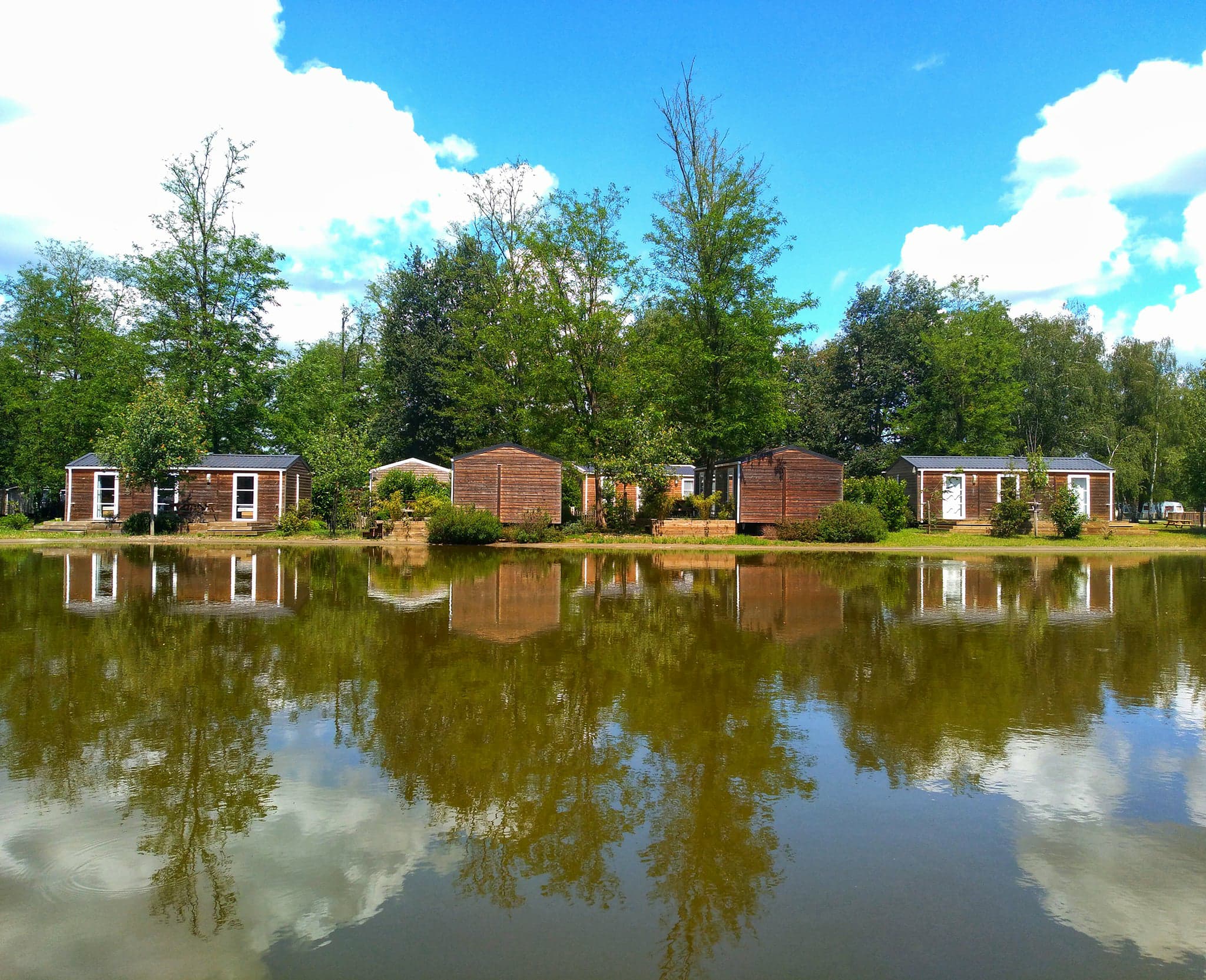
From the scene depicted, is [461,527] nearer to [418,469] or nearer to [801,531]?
[801,531]

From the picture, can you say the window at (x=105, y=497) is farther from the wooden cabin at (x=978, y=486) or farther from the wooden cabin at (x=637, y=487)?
the wooden cabin at (x=978, y=486)

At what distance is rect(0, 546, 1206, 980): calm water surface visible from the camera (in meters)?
3.70

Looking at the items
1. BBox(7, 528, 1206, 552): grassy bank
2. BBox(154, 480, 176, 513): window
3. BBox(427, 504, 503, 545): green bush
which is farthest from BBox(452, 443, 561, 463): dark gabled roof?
BBox(154, 480, 176, 513): window

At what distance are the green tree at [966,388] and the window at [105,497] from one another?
147 feet

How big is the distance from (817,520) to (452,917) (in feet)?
96.8

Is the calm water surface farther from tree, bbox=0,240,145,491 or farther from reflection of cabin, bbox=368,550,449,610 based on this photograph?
tree, bbox=0,240,145,491

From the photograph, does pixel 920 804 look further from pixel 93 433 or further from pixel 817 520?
pixel 93 433

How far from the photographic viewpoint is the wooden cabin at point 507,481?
3303cm

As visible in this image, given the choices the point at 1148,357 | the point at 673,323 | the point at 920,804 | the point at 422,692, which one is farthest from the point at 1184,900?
the point at 1148,357

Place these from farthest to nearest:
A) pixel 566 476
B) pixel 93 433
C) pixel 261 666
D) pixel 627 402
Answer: pixel 93 433, pixel 566 476, pixel 627 402, pixel 261 666

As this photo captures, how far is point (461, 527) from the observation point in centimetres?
2898

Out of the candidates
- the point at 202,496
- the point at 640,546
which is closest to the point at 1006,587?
the point at 640,546

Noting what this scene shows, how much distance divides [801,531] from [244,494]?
2578 centimetres

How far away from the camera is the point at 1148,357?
184 feet
